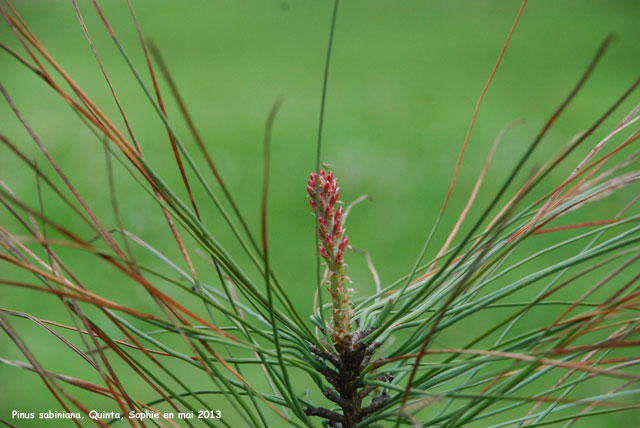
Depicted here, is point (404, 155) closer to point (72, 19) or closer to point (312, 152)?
point (312, 152)

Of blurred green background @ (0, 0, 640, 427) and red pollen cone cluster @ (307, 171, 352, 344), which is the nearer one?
red pollen cone cluster @ (307, 171, 352, 344)

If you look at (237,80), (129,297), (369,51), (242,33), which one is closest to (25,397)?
(129,297)

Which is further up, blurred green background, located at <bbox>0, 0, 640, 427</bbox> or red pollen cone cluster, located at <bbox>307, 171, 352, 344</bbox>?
blurred green background, located at <bbox>0, 0, 640, 427</bbox>

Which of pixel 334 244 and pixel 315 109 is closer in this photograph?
pixel 334 244

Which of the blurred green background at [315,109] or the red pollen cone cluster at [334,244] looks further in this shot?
the blurred green background at [315,109]
